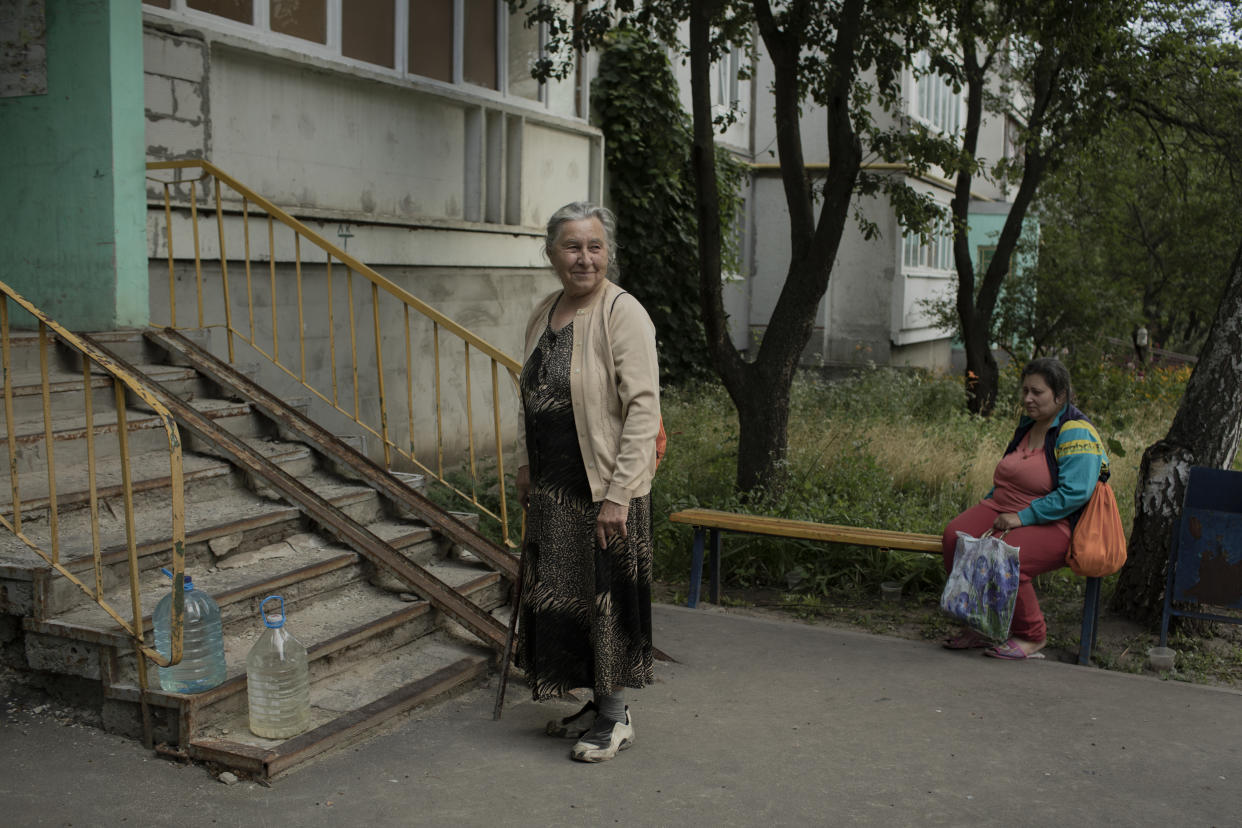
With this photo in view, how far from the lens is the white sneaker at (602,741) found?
13.4 feet

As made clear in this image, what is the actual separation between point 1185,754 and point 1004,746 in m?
0.68

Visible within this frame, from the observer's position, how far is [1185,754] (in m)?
4.32

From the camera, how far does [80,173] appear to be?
5812 mm

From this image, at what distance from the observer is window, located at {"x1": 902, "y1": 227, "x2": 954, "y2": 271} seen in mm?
20250

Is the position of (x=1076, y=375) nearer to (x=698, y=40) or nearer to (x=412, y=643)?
(x=698, y=40)

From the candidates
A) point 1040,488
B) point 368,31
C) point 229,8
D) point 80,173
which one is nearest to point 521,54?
point 368,31

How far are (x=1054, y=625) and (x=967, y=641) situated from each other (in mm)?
725

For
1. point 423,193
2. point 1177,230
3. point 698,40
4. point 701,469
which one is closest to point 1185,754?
point 701,469

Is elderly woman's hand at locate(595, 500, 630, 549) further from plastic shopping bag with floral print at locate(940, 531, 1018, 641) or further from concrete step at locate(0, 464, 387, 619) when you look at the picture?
plastic shopping bag with floral print at locate(940, 531, 1018, 641)

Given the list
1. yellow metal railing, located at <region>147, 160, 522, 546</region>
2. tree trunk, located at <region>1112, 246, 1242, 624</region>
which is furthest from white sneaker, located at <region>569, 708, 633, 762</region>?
tree trunk, located at <region>1112, 246, 1242, 624</region>

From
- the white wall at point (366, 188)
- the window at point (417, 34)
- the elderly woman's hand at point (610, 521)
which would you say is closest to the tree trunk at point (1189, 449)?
the elderly woman's hand at point (610, 521)

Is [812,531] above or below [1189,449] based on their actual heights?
below

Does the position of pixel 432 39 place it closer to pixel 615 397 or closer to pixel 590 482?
pixel 615 397

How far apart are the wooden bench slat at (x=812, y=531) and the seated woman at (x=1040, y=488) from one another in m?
0.34
